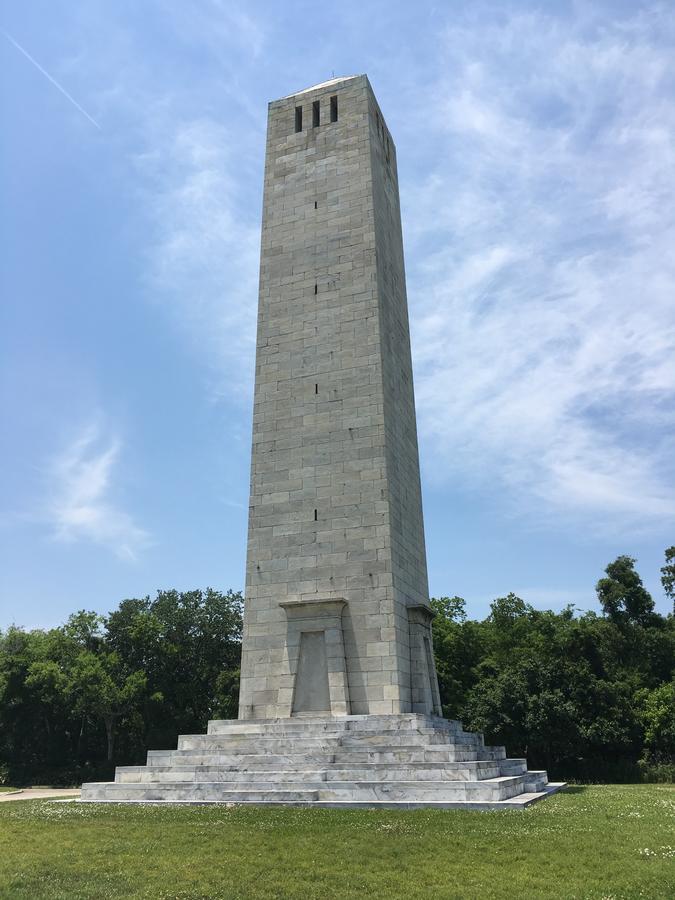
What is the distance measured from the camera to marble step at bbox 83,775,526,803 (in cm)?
1295

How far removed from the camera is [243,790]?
46.6 feet

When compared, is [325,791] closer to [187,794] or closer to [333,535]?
[187,794]

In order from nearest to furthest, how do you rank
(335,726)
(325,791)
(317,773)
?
1. (325,791)
2. (317,773)
3. (335,726)

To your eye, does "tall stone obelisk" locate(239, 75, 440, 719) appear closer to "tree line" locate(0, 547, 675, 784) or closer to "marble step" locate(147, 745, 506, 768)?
"marble step" locate(147, 745, 506, 768)

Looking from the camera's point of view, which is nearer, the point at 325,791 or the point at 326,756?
the point at 325,791

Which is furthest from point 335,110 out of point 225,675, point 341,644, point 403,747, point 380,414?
point 225,675

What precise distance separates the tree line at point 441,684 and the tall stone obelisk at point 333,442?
32.8 feet

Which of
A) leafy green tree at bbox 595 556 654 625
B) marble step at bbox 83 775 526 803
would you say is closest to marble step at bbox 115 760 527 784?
marble step at bbox 83 775 526 803

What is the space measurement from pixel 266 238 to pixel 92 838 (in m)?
19.7

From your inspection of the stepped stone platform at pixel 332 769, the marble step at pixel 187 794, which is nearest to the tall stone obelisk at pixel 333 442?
the stepped stone platform at pixel 332 769

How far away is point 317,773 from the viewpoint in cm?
1434

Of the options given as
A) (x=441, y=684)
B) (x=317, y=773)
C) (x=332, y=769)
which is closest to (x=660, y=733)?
(x=441, y=684)

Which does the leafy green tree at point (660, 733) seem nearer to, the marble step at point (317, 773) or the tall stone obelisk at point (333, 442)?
the tall stone obelisk at point (333, 442)

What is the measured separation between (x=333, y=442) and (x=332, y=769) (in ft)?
31.3
